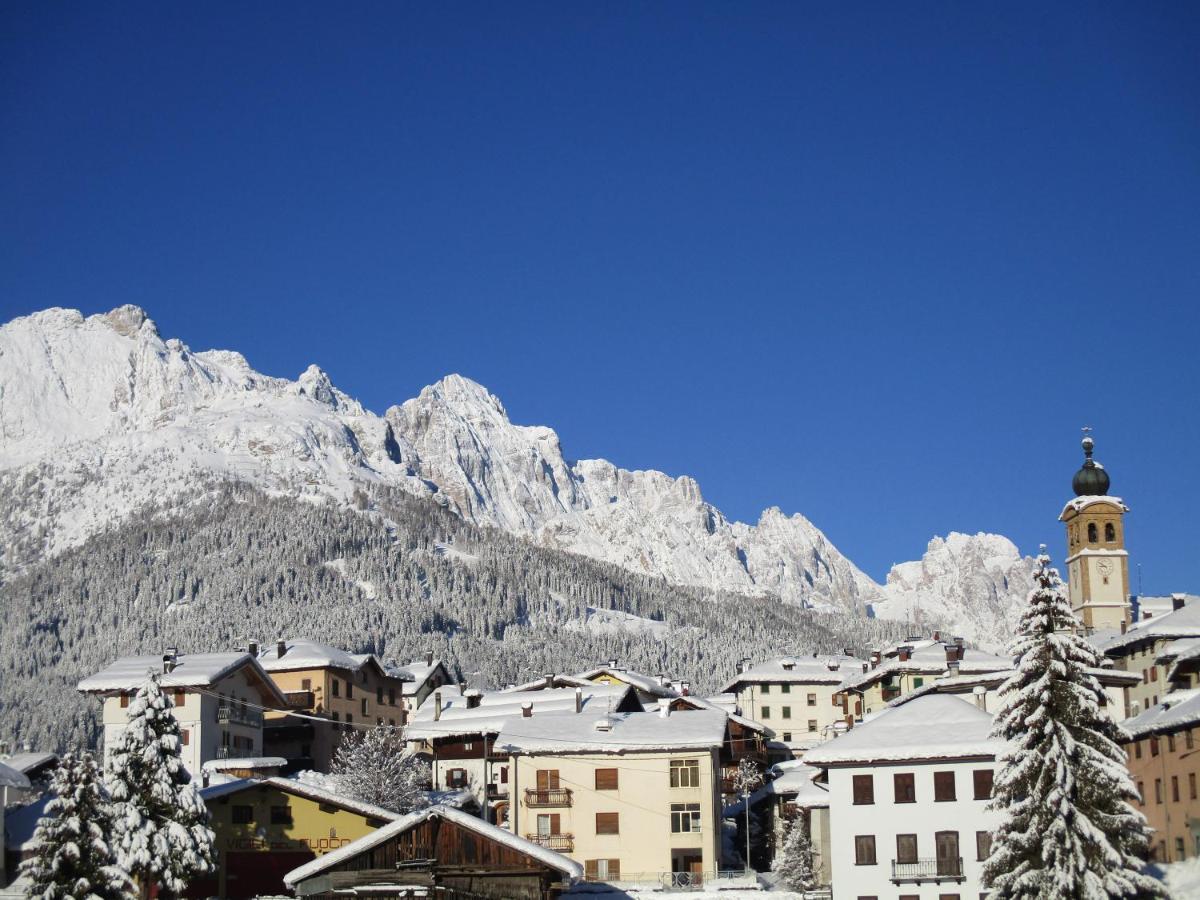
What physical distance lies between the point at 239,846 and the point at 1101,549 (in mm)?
70527

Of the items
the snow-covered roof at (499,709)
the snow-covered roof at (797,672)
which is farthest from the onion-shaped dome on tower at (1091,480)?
the snow-covered roof at (499,709)

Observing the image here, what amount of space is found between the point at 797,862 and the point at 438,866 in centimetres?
1735

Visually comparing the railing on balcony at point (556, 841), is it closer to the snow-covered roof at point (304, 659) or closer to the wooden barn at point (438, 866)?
the wooden barn at point (438, 866)

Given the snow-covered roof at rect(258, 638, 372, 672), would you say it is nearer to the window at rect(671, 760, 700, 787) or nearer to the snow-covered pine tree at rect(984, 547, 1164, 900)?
the window at rect(671, 760, 700, 787)

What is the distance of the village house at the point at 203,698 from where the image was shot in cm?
8850

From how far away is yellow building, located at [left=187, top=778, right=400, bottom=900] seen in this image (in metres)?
68.4

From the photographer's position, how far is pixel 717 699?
148m

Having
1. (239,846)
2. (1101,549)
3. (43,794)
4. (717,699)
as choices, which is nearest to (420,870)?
(239,846)

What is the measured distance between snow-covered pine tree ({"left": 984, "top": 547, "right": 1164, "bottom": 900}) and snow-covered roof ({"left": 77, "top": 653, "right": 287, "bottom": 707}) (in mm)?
51521

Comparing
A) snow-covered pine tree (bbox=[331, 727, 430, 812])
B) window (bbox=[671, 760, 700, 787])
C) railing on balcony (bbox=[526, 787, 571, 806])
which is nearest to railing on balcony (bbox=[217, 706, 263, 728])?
snow-covered pine tree (bbox=[331, 727, 430, 812])

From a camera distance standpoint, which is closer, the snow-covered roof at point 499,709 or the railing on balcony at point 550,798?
the railing on balcony at point 550,798

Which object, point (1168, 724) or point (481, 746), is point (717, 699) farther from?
point (1168, 724)

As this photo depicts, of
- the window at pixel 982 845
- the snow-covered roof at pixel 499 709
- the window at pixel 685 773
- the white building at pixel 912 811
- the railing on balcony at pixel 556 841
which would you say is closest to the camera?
the window at pixel 982 845

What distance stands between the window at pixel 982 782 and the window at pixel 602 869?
17232mm
